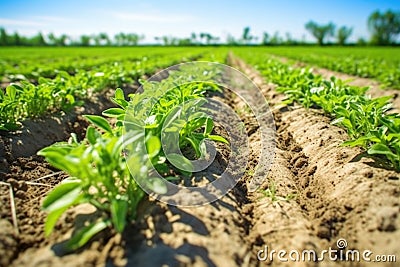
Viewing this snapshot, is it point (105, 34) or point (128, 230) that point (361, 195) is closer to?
point (128, 230)

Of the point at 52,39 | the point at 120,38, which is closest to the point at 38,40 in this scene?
the point at 52,39

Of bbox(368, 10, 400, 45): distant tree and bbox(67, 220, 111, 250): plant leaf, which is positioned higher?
bbox(368, 10, 400, 45): distant tree

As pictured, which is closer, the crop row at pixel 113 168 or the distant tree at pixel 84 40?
the crop row at pixel 113 168

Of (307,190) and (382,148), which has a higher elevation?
(382,148)

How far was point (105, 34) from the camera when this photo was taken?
95812 mm

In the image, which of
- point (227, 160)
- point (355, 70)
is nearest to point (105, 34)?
point (355, 70)

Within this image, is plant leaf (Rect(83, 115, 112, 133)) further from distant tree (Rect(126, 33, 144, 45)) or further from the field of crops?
distant tree (Rect(126, 33, 144, 45))

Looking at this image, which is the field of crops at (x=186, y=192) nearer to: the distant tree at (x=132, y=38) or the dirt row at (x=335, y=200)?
the dirt row at (x=335, y=200)

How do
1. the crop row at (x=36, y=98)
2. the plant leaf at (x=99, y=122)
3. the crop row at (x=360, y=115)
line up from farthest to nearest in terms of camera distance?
1. the crop row at (x=36, y=98)
2. the crop row at (x=360, y=115)
3. the plant leaf at (x=99, y=122)

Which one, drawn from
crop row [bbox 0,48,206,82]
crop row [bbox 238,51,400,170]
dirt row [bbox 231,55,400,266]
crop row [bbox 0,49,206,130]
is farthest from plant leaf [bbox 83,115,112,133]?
crop row [bbox 0,48,206,82]

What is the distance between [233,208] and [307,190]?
0.86m

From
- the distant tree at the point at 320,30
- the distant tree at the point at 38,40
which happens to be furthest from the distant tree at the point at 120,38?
the distant tree at the point at 320,30

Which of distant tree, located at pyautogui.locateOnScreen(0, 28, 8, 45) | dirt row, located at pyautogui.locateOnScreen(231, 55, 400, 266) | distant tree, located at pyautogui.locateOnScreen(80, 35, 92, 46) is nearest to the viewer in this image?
dirt row, located at pyautogui.locateOnScreen(231, 55, 400, 266)

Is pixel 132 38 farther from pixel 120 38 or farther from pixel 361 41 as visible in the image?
pixel 361 41
